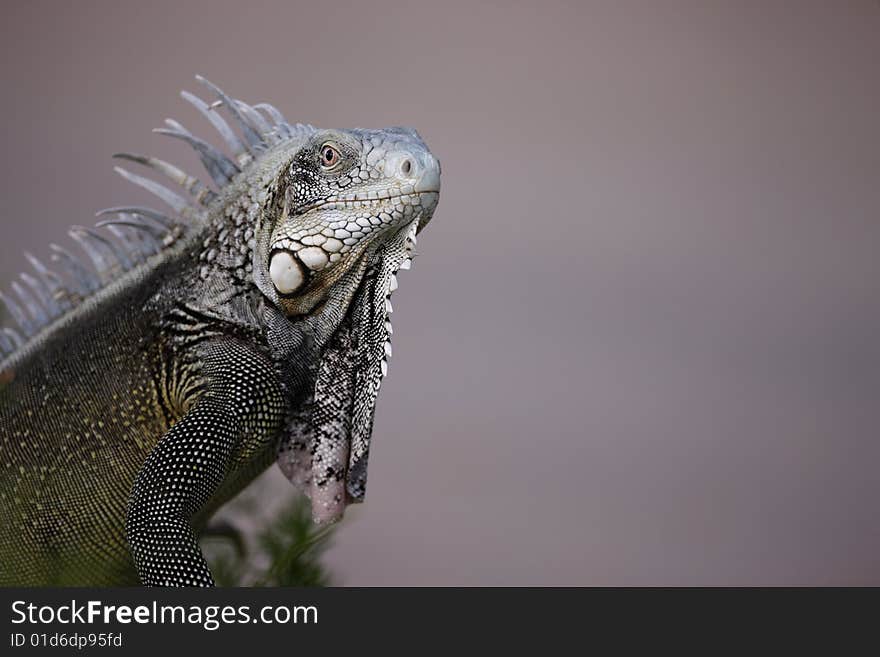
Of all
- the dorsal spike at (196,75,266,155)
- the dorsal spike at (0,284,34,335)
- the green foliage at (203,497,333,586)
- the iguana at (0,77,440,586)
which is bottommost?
Answer: the green foliage at (203,497,333,586)

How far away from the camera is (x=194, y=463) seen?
1769mm

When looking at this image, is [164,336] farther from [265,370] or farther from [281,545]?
[281,545]

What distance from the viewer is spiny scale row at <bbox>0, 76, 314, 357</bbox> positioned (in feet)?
7.05

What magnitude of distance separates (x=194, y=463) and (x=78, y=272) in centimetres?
84

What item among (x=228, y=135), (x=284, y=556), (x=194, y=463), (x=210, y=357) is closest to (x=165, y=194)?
(x=228, y=135)

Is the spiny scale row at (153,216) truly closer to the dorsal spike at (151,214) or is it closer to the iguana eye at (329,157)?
the dorsal spike at (151,214)

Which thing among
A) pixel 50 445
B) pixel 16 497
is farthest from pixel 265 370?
pixel 16 497

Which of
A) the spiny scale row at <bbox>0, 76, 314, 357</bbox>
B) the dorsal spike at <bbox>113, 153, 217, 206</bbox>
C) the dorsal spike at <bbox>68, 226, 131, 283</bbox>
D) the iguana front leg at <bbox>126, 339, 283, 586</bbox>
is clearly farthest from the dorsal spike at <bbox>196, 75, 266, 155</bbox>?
the iguana front leg at <bbox>126, 339, 283, 586</bbox>

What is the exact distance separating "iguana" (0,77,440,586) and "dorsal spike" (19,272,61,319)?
8cm

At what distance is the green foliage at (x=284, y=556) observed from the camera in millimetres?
1997

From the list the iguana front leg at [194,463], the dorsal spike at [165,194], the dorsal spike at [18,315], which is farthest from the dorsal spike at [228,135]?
the dorsal spike at [18,315]

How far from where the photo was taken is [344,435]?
Answer: 2010 millimetres

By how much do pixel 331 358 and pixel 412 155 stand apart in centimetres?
A: 48

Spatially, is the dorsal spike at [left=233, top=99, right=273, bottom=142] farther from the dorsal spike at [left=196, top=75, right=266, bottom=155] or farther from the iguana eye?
the iguana eye
